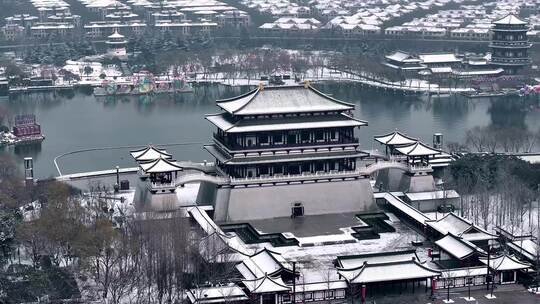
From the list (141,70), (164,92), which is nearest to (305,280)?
(164,92)

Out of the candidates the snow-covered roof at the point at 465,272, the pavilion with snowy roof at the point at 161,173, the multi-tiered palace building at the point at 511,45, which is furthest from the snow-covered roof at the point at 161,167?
the multi-tiered palace building at the point at 511,45

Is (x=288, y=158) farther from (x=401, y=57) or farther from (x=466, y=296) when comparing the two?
(x=401, y=57)

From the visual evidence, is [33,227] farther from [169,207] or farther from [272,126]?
[272,126]

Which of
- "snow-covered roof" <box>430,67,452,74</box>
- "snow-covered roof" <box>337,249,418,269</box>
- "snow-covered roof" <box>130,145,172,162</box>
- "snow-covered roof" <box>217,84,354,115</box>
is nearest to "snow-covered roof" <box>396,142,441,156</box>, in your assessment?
"snow-covered roof" <box>217,84,354,115</box>

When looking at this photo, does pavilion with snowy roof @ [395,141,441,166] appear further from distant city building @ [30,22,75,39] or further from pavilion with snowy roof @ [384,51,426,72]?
distant city building @ [30,22,75,39]

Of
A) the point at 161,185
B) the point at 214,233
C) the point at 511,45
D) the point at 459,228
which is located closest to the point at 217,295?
the point at 214,233

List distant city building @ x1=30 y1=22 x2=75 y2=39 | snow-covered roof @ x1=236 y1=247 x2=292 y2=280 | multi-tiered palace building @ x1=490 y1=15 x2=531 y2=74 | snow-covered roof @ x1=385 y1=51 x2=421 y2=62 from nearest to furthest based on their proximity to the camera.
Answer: snow-covered roof @ x1=236 y1=247 x2=292 y2=280 < multi-tiered palace building @ x1=490 y1=15 x2=531 y2=74 < snow-covered roof @ x1=385 y1=51 x2=421 y2=62 < distant city building @ x1=30 y1=22 x2=75 y2=39
